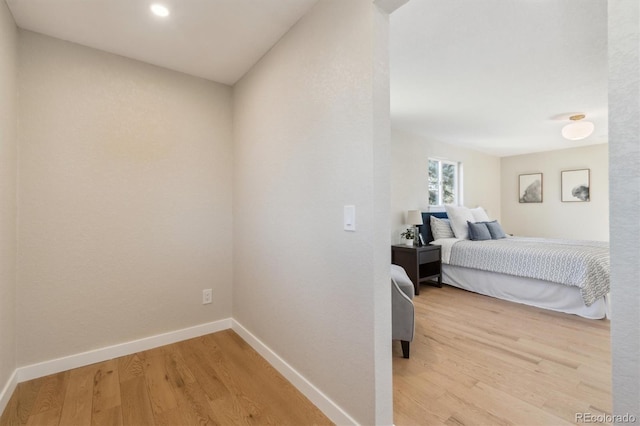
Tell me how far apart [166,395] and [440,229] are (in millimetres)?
4065

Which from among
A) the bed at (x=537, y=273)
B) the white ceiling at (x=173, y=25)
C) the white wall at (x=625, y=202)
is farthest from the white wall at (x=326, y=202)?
the bed at (x=537, y=273)

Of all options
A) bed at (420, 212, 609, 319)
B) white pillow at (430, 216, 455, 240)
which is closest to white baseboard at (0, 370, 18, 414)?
bed at (420, 212, 609, 319)

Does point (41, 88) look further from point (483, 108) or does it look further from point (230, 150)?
point (483, 108)

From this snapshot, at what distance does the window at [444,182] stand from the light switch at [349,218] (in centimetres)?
418

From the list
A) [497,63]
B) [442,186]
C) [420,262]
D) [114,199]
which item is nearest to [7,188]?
[114,199]

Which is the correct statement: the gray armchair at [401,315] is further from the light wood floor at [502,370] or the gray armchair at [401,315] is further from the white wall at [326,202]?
the white wall at [326,202]

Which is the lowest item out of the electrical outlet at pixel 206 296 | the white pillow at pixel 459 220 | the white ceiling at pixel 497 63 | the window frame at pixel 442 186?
the electrical outlet at pixel 206 296

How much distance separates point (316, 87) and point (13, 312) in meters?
2.33

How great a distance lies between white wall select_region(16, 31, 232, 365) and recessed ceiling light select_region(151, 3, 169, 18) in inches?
27.6

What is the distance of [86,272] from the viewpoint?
6.90 ft

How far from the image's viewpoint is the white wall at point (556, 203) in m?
5.51

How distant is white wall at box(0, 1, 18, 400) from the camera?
5.29 ft

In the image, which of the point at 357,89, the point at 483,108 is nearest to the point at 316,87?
the point at 357,89

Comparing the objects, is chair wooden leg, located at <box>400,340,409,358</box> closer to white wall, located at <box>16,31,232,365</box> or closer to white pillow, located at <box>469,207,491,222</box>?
white wall, located at <box>16,31,232,365</box>
